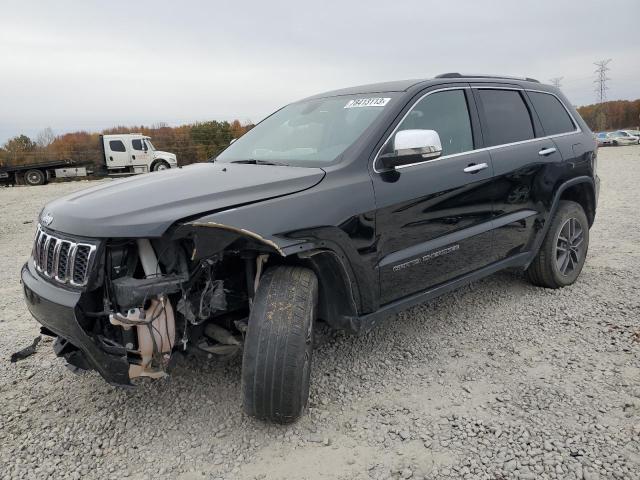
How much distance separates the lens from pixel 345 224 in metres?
2.64

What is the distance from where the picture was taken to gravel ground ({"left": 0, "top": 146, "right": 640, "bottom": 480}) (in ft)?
7.50

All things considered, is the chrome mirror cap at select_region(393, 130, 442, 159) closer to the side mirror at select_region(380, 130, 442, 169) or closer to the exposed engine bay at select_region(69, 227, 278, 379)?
the side mirror at select_region(380, 130, 442, 169)

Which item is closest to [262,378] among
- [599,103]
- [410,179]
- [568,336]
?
[410,179]

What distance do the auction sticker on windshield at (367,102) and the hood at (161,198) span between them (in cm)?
75

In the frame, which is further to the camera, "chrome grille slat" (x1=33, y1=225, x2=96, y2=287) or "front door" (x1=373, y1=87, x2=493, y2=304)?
"front door" (x1=373, y1=87, x2=493, y2=304)

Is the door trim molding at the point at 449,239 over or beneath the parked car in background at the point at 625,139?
beneath

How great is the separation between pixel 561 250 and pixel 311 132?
2555mm

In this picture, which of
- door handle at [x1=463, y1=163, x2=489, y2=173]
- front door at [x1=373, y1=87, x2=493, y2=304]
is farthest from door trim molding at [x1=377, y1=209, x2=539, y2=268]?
door handle at [x1=463, y1=163, x2=489, y2=173]

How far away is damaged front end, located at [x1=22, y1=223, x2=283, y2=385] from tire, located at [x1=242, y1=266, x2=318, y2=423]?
0.21 meters

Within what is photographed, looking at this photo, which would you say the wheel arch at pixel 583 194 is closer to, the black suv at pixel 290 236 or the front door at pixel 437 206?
the black suv at pixel 290 236

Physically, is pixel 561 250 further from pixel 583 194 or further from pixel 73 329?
pixel 73 329

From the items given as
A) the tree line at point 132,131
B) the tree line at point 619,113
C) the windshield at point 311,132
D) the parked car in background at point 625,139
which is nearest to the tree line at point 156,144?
the tree line at point 132,131

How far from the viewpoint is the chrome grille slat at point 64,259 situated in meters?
2.26

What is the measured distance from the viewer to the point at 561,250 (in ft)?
14.3
